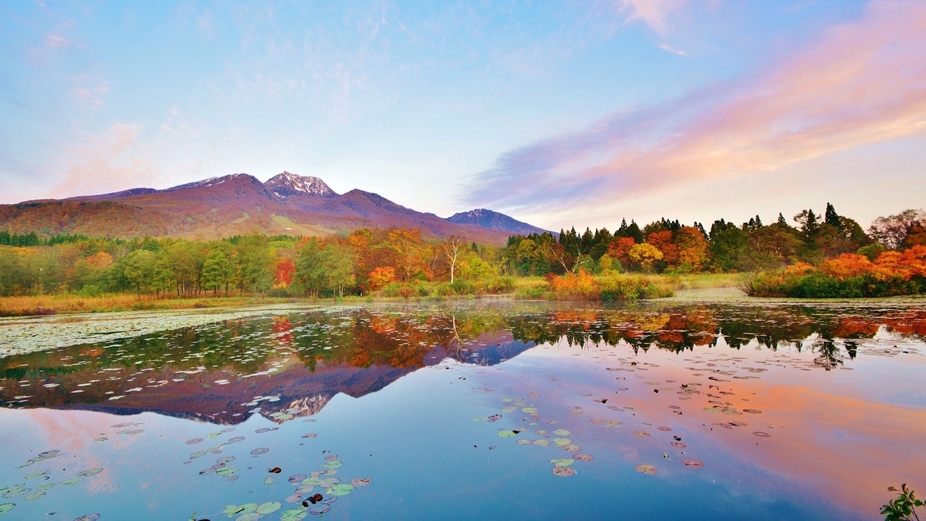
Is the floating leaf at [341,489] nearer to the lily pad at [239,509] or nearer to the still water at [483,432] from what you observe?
the still water at [483,432]

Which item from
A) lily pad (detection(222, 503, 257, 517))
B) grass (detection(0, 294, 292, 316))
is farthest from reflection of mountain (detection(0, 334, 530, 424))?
grass (detection(0, 294, 292, 316))

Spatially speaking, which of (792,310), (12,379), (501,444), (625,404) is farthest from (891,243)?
(12,379)

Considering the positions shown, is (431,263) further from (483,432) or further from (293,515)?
(293,515)

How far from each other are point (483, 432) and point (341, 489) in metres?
2.14

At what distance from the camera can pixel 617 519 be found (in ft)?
11.0

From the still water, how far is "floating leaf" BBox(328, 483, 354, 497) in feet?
0.07

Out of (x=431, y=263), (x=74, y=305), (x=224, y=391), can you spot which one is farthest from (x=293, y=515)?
(x=431, y=263)

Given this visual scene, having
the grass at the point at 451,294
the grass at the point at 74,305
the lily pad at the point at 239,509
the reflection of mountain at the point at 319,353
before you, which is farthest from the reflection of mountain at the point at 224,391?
the grass at the point at 74,305

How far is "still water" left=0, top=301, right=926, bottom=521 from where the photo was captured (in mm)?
3777

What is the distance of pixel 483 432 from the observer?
18.3ft

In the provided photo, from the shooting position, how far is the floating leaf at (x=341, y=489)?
3979 millimetres

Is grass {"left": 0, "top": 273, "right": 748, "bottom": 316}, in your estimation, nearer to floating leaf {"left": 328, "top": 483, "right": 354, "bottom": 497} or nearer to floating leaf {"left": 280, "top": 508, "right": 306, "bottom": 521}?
floating leaf {"left": 328, "top": 483, "right": 354, "bottom": 497}

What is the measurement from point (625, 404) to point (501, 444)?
95.8 inches

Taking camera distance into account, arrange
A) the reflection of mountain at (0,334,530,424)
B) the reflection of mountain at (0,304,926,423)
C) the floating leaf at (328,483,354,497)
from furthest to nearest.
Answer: the reflection of mountain at (0,304,926,423), the reflection of mountain at (0,334,530,424), the floating leaf at (328,483,354,497)
